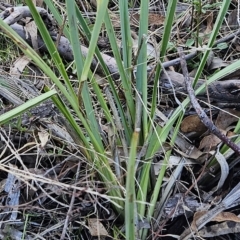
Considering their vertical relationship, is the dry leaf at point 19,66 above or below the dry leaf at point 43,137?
above

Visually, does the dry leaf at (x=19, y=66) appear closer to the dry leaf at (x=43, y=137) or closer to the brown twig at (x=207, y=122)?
the dry leaf at (x=43, y=137)

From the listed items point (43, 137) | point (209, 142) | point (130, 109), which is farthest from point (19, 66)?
point (209, 142)

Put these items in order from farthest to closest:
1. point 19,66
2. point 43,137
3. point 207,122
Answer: point 19,66, point 43,137, point 207,122

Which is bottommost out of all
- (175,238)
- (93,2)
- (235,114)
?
(175,238)

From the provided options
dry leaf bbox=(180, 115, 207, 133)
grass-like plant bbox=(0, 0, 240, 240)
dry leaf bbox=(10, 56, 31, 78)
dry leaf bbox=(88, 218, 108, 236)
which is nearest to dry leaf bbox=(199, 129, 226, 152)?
dry leaf bbox=(180, 115, 207, 133)

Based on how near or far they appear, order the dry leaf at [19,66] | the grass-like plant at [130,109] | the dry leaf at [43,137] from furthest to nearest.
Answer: the dry leaf at [19,66] < the dry leaf at [43,137] < the grass-like plant at [130,109]

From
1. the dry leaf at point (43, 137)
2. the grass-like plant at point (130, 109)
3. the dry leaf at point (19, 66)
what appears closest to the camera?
the grass-like plant at point (130, 109)

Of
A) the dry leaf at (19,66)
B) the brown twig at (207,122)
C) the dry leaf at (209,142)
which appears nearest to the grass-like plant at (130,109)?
the brown twig at (207,122)

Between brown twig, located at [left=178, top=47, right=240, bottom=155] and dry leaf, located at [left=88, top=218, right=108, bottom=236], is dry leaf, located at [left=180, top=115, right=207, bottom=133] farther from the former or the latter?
dry leaf, located at [left=88, top=218, right=108, bottom=236]

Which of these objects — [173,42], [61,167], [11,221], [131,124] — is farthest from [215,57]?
[11,221]

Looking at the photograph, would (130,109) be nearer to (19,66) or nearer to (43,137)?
(43,137)

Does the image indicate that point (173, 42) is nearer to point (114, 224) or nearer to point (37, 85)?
point (37, 85)
